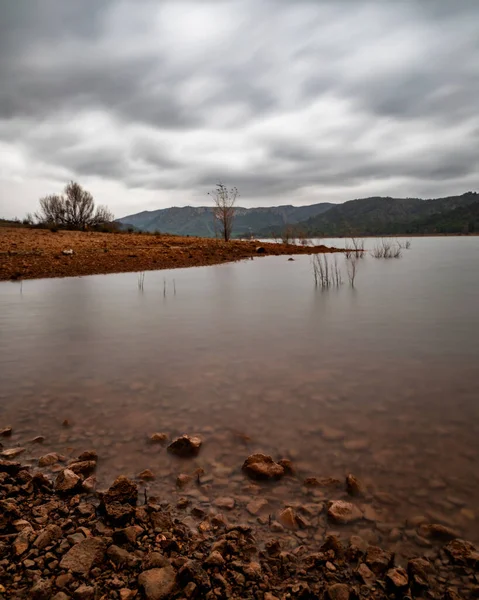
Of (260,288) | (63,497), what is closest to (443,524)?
(63,497)

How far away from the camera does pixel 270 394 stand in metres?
4.54

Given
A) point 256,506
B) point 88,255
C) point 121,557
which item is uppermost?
point 88,255

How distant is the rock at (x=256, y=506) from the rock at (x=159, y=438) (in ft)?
3.66

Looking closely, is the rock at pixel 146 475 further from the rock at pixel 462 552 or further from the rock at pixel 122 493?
the rock at pixel 462 552

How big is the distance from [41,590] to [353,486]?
203 cm

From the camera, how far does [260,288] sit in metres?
14.9

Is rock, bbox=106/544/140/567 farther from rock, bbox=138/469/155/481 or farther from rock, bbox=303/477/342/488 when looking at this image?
rock, bbox=303/477/342/488

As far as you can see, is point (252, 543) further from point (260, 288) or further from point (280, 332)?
point (260, 288)

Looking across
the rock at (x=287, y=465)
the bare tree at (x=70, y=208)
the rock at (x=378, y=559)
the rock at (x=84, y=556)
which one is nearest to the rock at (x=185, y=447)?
the rock at (x=287, y=465)

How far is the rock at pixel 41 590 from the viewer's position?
5.82 ft

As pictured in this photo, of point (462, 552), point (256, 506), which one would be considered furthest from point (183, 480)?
point (462, 552)

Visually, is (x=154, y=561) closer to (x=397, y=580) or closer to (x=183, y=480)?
(x=183, y=480)

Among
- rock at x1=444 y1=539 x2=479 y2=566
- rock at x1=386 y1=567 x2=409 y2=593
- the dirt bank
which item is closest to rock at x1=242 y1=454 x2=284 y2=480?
rock at x1=386 y1=567 x2=409 y2=593

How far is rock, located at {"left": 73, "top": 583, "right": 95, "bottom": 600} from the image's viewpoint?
1.79 metres
